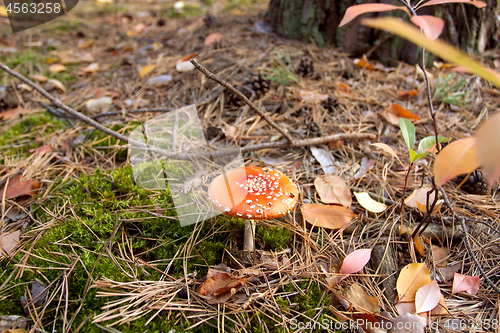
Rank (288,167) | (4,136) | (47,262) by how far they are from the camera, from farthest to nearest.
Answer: (4,136), (288,167), (47,262)

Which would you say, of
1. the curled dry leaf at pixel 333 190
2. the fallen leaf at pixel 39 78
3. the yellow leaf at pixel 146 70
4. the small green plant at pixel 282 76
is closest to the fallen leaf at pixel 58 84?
the fallen leaf at pixel 39 78

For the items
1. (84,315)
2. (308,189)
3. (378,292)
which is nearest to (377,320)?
(378,292)

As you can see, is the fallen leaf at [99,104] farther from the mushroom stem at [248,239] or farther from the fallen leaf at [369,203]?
the fallen leaf at [369,203]

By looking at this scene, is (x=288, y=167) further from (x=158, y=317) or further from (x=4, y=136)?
(x=4, y=136)

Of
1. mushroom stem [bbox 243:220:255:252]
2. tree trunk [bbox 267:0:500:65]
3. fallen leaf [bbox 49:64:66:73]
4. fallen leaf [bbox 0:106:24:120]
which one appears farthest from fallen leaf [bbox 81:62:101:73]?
mushroom stem [bbox 243:220:255:252]

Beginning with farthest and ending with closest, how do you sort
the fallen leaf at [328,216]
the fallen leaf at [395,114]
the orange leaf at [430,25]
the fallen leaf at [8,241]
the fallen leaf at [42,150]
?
the fallen leaf at [395,114] < the fallen leaf at [42,150] < the fallen leaf at [328,216] < the fallen leaf at [8,241] < the orange leaf at [430,25]
